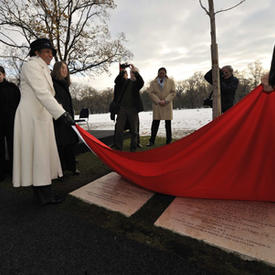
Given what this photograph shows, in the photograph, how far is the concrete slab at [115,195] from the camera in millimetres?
2176

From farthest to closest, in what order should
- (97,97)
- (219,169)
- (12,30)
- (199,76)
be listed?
(199,76) → (97,97) → (12,30) → (219,169)

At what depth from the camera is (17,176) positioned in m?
2.16

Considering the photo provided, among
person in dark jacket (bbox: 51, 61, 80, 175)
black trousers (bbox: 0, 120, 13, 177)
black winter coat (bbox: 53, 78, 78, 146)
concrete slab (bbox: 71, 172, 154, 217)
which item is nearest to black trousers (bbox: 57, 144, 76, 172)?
person in dark jacket (bbox: 51, 61, 80, 175)

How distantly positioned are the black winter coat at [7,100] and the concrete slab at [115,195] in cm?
189

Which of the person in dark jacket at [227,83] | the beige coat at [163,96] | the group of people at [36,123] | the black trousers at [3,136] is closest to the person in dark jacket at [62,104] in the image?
the group of people at [36,123]

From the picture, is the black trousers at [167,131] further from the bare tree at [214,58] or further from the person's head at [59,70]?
the person's head at [59,70]

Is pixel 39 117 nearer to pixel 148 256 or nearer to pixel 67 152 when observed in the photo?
pixel 67 152

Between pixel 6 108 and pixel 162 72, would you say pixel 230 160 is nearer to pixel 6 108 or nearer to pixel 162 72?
pixel 6 108

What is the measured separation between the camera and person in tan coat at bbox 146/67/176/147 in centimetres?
548

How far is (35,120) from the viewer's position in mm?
2135

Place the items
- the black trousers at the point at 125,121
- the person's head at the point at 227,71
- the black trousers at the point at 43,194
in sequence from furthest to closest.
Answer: the person's head at the point at 227,71, the black trousers at the point at 125,121, the black trousers at the point at 43,194

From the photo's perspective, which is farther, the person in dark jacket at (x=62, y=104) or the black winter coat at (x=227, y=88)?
the black winter coat at (x=227, y=88)

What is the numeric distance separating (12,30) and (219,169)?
49.2ft

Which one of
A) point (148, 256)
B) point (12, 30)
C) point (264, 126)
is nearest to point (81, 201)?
point (148, 256)
